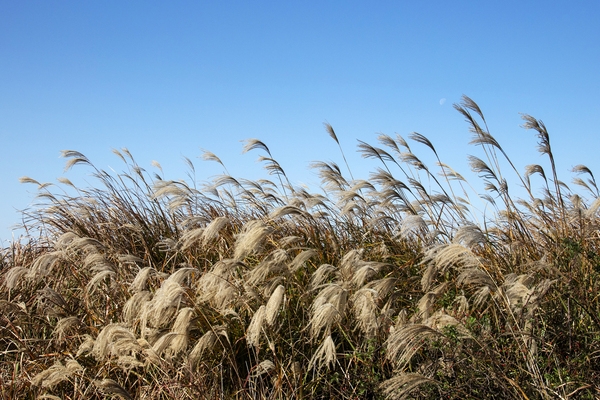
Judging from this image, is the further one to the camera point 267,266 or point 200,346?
point 267,266

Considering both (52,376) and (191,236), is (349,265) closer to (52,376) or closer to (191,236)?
(191,236)

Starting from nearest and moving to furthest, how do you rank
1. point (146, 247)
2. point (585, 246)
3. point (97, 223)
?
point (585, 246), point (146, 247), point (97, 223)

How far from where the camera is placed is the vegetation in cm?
315

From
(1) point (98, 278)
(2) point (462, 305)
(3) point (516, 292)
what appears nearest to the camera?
(3) point (516, 292)

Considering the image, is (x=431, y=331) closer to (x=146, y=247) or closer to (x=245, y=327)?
(x=245, y=327)

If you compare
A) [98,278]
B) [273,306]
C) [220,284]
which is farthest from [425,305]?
[98,278]

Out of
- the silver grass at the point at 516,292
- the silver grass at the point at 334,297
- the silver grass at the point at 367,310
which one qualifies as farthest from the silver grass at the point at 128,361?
the silver grass at the point at 516,292

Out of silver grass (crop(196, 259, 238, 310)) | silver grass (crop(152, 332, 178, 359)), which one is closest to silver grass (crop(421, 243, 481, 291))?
silver grass (crop(196, 259, 238, 310))

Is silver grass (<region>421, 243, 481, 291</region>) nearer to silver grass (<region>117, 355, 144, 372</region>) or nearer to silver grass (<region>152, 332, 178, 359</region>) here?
silver grass (<region>152, 332, 178, 359</region>)

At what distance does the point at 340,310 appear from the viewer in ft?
9.94

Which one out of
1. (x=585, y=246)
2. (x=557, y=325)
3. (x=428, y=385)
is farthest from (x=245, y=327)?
(x=585, y=246)

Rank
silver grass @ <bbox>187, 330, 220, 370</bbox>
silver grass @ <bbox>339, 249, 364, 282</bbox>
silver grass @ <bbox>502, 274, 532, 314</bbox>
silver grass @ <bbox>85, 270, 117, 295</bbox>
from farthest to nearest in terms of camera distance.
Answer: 1. silver grass @ <bbox>85, 270, 117, 295</bbox>
2. silver grass @ <bbox>339, 249, 364, 282</bbox>
3. silver grass @ <bbox>187, 330, 220, 370</bbox>
4. silver grass @ <bbox>502, 274, 532, 314</bbox>

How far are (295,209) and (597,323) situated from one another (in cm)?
197

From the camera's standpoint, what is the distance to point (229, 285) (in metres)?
3.49
